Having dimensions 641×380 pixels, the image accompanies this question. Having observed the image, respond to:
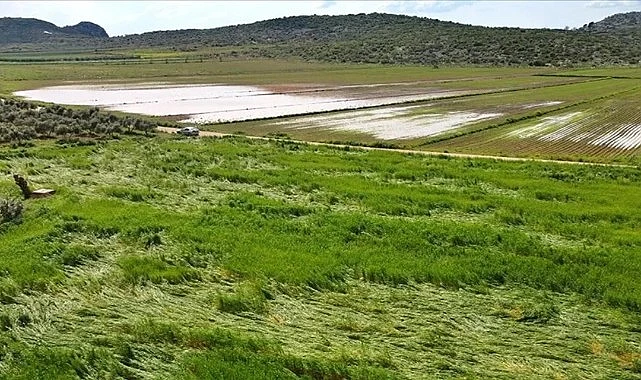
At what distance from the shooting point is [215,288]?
13.7 meters

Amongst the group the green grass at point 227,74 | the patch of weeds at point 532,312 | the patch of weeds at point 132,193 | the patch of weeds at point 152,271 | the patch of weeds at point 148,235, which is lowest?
the patch of weeds at point 532,312

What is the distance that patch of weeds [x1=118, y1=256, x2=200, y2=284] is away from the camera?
14.0 metres

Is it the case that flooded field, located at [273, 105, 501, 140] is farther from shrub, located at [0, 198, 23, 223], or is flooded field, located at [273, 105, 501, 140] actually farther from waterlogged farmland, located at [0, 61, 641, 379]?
shrub, located at [0, 198, 23, 223]

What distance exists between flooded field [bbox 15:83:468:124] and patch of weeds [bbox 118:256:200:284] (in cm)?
3492

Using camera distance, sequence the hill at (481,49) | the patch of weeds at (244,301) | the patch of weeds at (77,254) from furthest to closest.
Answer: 1. the hill at (481,49)
2. the patch of weeds at (77,254)
3. the patch of weeds at (244,301)

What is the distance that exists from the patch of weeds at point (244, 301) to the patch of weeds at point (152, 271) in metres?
1.63

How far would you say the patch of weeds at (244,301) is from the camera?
40.7 feet

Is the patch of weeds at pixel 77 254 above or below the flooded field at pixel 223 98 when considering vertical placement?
below

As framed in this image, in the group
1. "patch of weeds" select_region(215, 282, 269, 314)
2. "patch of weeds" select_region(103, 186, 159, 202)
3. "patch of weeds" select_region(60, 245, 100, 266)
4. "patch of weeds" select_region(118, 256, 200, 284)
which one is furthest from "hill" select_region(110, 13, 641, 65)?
"patch of weeds" select_region(215, 282, 269, 314)

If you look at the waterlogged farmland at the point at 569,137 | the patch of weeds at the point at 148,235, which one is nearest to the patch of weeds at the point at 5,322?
the patch of weeds at the point at 148,235

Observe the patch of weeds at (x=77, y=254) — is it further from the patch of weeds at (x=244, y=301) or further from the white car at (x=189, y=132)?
the white car at (x=189, y=132)

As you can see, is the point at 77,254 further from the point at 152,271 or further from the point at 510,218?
the point at 510,218

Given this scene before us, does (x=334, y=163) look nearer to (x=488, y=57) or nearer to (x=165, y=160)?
(x=165, y=160)

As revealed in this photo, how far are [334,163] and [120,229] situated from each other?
43.8 feet
